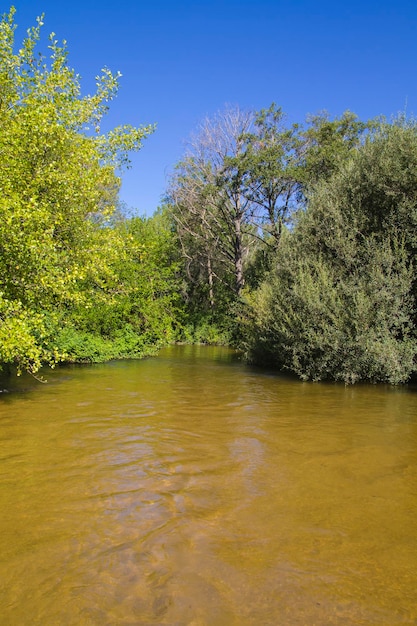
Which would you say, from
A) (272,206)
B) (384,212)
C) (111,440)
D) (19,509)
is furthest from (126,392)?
(272,206)

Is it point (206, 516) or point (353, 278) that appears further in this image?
point (353, 278)

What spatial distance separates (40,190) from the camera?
10.8 m

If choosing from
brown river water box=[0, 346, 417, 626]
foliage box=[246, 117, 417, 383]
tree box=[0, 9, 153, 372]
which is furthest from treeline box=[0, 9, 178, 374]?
foliage box=[246, 117, 417, 383]

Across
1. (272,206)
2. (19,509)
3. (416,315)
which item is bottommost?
(19,509)

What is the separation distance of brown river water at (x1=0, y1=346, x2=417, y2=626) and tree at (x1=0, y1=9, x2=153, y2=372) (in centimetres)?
205

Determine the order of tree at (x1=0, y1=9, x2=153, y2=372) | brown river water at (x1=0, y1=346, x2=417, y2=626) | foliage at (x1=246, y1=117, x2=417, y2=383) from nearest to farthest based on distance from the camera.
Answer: brown river water at (x1=0, y1=346, x2=417, y2=626), tree at (x1=0, y1=9, x2=153, y2=372), foliage at (x1=246, y1=117, x2=417, y2=383)

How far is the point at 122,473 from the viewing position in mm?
5980

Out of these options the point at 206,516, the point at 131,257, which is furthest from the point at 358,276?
the point at 206,516

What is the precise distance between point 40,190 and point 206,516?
8830mm

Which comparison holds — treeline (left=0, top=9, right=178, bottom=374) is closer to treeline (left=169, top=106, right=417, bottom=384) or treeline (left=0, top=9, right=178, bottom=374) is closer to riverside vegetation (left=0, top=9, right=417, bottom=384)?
riverside vegetation (left=0, top=9, right=417, bottom=384)

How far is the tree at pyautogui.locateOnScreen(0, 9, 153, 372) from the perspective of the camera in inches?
343

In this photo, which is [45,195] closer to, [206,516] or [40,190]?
[40,190]

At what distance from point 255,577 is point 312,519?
4.22ft

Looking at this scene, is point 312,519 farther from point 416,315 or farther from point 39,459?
point 416,315
